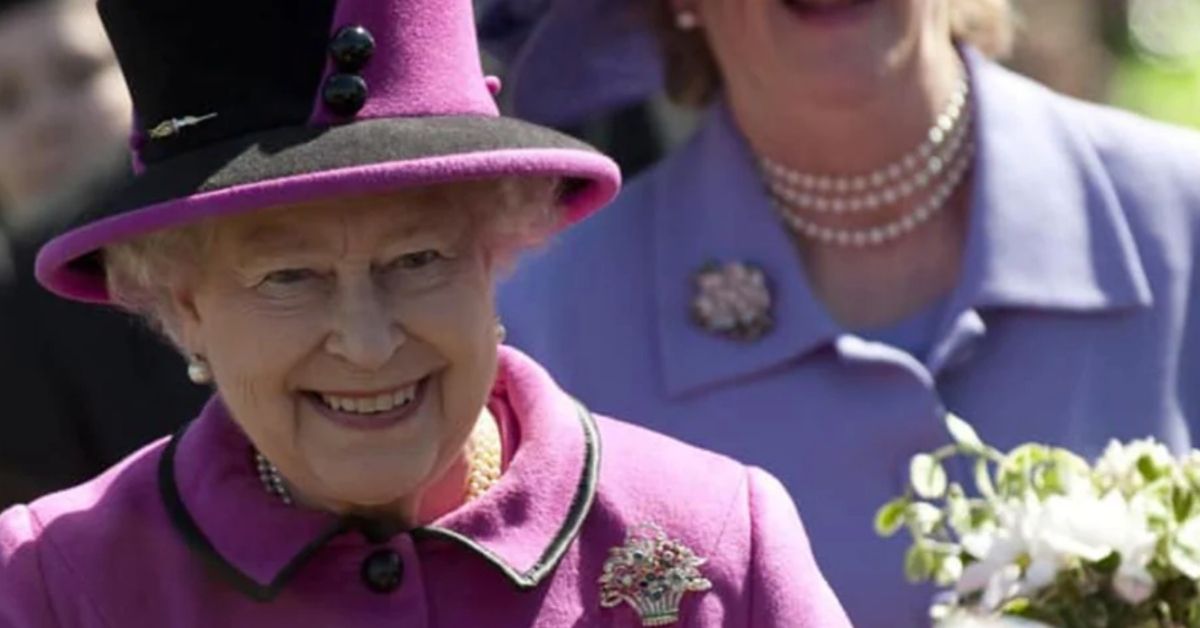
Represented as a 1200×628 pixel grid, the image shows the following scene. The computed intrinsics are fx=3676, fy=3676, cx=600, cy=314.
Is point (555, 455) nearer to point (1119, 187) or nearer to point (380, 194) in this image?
point (380, 194)

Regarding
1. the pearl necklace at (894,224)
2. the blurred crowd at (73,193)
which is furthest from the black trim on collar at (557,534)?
the pearl necklace at (894,224)

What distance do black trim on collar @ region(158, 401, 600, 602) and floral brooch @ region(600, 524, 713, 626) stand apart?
0.06 m

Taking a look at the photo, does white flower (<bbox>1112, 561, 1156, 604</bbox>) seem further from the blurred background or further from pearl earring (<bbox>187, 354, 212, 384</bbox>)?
the blurred background

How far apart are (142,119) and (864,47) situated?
1.43m

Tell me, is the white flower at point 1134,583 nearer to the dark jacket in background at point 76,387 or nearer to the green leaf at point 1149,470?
the green leaf at point 1149,470

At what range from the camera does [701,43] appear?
5.48 meters

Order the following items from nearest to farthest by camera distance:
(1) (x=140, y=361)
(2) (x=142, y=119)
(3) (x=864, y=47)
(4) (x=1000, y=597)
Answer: (4) (x=1000, y=597) → (2) (x=142, y=119) → (3) (x=864, y=47) → (1) (x=140, y=361)

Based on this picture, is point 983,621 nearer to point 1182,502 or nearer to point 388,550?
point 1182,502

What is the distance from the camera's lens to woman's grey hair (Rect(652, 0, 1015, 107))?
5.46 m

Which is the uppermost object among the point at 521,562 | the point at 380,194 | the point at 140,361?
the point at 380,194

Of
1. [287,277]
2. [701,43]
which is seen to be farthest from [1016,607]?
[701,43]

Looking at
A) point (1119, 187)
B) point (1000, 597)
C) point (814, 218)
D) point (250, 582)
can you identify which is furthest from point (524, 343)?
point (1000, 597)

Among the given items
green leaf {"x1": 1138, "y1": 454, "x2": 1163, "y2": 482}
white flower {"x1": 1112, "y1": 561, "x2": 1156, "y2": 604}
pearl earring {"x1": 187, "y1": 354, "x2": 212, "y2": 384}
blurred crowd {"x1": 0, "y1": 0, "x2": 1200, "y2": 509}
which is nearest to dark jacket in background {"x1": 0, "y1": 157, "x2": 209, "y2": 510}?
blurred crowd {"x1": 0, "y1": 0, "x2": 1200, "y2": 509}

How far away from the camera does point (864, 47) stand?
5180 mm
